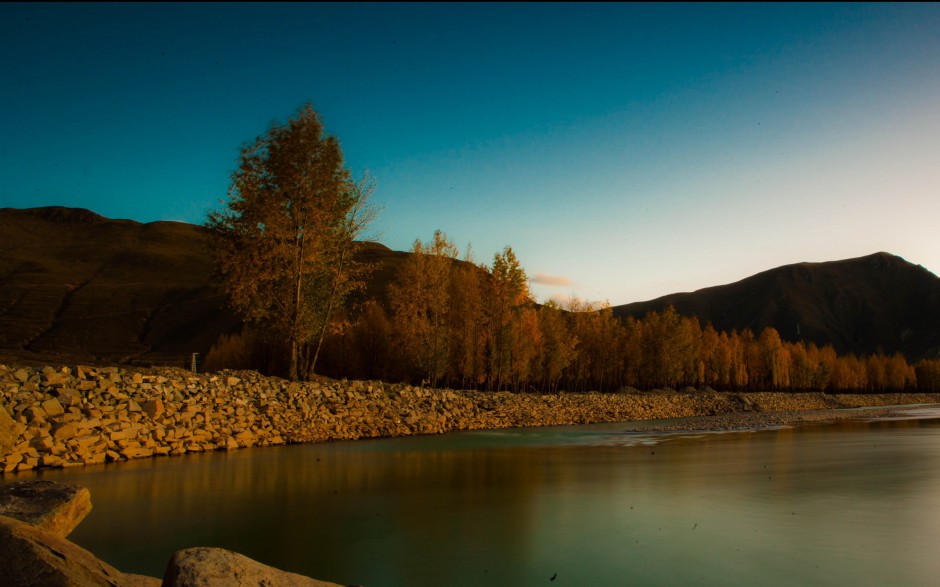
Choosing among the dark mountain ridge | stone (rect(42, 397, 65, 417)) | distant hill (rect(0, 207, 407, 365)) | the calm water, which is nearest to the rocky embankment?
stone (rect(42, 397, 65, 417))

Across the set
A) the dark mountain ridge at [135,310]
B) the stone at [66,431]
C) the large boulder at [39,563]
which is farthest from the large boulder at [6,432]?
the dark mountain ridge at [135,310]

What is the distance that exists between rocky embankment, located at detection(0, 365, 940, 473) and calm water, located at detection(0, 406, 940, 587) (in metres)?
1.26

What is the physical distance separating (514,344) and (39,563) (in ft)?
136

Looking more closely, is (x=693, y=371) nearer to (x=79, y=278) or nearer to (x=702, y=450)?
(x=702, y=450)

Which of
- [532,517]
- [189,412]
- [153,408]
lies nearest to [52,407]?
[153,408]

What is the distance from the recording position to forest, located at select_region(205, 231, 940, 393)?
4056 centimetres

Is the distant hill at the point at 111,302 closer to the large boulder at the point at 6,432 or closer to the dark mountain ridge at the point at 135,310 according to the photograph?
the dark mountain ridge at the point at 135,310

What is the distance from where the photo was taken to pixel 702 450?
19484 mm

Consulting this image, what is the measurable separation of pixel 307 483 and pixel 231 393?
844 centimetres

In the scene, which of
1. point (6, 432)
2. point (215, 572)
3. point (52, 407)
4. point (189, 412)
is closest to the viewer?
point (215, 572)

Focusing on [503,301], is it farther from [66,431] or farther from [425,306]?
[66,431]

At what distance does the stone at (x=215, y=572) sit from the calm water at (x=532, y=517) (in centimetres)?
209

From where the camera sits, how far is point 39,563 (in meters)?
3.82

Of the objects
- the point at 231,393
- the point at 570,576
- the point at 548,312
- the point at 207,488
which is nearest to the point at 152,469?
the point at 207,488
